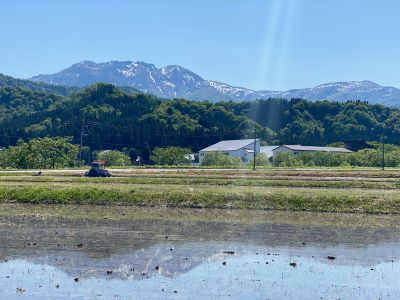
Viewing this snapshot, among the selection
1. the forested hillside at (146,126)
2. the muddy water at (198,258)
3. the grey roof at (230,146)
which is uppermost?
the forested hillside at (146,126)

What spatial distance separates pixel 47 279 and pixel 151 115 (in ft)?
492

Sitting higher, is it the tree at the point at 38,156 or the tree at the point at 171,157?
the tree at the point at 38,156

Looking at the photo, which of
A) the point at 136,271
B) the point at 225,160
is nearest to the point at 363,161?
the point at 225,160

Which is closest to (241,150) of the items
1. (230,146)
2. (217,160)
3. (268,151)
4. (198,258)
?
(230,146)

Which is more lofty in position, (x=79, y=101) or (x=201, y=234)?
(x=79, y=101)

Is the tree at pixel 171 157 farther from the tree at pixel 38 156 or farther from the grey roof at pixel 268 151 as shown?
the grey roof at pixel 268 151

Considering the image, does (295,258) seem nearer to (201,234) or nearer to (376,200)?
(201,234)

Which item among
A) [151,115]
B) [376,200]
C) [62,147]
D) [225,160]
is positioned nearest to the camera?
[376,200]

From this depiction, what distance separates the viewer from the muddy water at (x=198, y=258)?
56.5 ft

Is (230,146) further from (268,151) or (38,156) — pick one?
(38,156)

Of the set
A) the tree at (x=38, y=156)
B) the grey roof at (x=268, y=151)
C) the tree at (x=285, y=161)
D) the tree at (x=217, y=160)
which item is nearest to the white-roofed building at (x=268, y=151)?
the grey roof at (x=268, y=151)

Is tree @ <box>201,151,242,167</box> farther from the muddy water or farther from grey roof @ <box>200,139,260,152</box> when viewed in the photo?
the muddy water

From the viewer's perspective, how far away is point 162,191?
135 feet

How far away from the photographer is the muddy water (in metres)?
17.2
